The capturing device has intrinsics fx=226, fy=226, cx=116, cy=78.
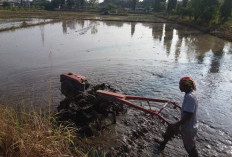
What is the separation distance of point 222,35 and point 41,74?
1989 centimetres

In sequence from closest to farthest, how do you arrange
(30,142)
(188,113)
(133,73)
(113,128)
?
1. (30,142)
2. (188,113)
3. (113,128)
4. (133,73)

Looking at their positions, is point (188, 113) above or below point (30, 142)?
above

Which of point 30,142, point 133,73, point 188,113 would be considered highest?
point 188,113

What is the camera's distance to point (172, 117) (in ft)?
20.6

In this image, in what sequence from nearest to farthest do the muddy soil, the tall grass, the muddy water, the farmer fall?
the tall grass < the farmer < the muddy soil < the muddy water

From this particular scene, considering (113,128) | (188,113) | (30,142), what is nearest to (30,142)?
(30,142)

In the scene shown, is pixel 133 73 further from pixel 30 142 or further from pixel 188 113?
pixel 30 142

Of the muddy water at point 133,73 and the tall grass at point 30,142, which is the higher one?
the tall grass at point 30,142

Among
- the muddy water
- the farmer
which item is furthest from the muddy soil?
the farmer

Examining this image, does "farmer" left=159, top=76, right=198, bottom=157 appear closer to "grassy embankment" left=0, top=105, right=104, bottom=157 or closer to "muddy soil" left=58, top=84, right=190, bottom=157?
"muddy soil" left=58, top=84, right=190, bottom=157

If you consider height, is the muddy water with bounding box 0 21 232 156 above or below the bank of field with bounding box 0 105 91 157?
below

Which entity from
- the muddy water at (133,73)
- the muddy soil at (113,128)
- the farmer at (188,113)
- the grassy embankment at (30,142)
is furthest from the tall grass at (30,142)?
the farmer at (188,113)

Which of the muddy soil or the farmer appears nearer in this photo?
the farmer

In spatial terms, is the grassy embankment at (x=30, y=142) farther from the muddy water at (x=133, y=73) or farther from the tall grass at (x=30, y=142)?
the muddy water at (x=133, y=73)
